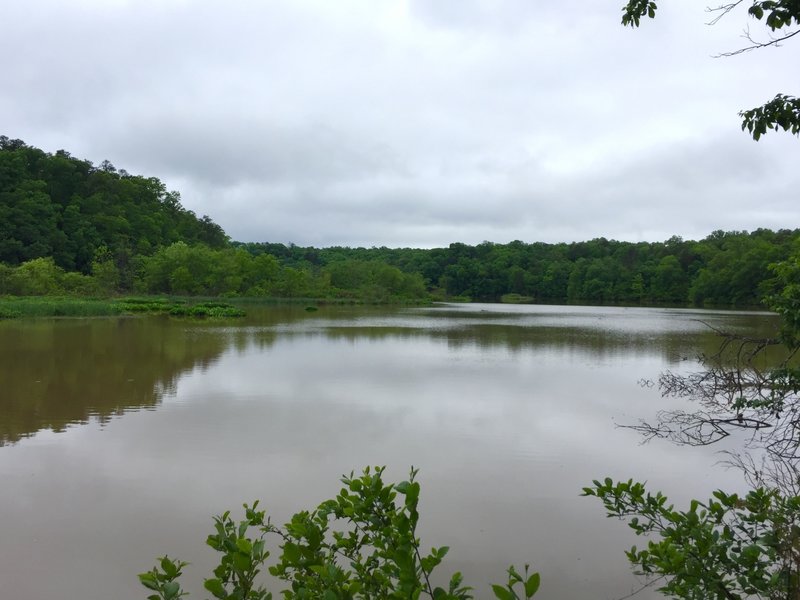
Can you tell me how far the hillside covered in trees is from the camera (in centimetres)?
4938

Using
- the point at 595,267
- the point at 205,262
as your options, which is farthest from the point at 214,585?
the point at 595,267

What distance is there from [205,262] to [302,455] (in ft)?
158

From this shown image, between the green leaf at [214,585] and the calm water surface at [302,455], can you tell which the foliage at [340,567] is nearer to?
the green leaf at [214,585]

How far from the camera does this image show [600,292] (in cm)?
8200

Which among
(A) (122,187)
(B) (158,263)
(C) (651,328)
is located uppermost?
(A) (122,187)

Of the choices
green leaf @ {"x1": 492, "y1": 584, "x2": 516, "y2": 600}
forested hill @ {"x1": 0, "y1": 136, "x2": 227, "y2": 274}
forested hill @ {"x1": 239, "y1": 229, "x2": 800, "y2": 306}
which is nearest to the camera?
green leaf @ {"x1": 492, "y1": 584, "x2": 516, "y2": 600}

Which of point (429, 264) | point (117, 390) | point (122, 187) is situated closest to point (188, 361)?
point (117, 390)

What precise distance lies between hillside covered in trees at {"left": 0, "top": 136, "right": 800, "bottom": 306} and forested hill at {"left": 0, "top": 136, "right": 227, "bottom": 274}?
0.12 m

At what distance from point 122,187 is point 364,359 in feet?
208

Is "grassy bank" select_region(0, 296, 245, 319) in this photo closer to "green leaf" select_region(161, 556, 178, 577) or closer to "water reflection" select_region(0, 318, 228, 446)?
"water reflection" select_region(0, 318, 228, 446)

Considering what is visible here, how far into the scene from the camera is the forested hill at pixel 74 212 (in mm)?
50781

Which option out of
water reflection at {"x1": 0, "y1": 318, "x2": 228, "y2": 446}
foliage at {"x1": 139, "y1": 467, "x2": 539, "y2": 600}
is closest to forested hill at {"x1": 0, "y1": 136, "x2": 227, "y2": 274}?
water reflection at {"x1": 0, "y1": 318, "x2": 228, "y2": 446}

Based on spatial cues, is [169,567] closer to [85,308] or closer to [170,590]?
[170,590]

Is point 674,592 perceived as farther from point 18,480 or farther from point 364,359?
point 364,359
